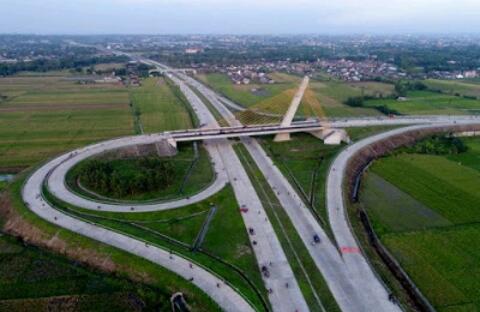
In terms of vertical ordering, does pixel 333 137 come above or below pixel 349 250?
above

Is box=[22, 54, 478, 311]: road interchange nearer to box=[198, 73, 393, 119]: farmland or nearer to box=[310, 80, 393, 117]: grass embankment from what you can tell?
box=[198, 73, 393, 119]: farmland

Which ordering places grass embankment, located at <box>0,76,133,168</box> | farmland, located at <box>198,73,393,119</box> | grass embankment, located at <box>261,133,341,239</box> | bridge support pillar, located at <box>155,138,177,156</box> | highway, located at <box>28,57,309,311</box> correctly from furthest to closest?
Answer: farmland, located at <box>198,73,393,119</box>
grass embankment, located at <box>0,76,133,168</box>
bridge support pillar, located at <box>155,138,177,156</box>
grass embankment, located at <box>261,133,341,239</box>
highway, located at <box>28,57,309,311</box>

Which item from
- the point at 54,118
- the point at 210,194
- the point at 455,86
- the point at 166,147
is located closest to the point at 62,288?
the point at 210,194

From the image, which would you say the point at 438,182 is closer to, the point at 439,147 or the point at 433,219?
the point at 433,219

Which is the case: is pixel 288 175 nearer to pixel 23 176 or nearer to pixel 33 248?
pixel 33 248

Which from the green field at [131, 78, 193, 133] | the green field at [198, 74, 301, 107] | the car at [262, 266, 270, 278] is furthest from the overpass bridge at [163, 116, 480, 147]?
the car at [262, 266, 270, 278]

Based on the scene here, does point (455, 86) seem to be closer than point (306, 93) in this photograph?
No
